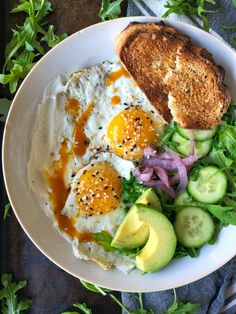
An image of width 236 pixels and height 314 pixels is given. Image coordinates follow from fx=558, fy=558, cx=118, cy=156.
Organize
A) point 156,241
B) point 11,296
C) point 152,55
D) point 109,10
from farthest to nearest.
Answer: point 11,296 → point 109,10 → point 152,55 → point 156,241

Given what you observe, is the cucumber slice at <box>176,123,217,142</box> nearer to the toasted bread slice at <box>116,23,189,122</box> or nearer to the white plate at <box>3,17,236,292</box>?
the toasted bread slice at <box>116,23,189,122</box>

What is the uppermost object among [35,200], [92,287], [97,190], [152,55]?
[152,55]

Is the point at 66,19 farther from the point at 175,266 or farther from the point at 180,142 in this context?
the point at 175,266

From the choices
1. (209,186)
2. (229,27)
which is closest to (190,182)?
(209,186)

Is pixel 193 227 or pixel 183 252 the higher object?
pixel 193 227

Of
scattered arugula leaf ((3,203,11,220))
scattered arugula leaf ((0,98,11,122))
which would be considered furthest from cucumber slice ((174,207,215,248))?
scattered arugula leaf ((0,98,11,122))

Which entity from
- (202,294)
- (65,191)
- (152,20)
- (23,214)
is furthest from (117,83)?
(202,294)

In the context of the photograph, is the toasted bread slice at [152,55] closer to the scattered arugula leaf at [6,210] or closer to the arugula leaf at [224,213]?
the arugula leaf at [224,213]

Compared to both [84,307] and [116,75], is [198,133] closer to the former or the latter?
[116,75]
